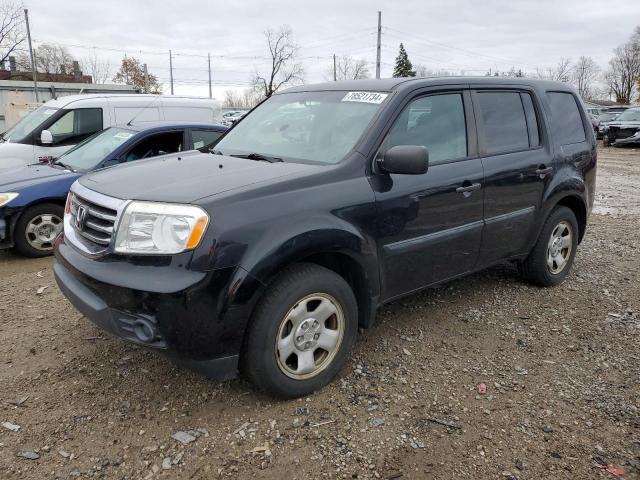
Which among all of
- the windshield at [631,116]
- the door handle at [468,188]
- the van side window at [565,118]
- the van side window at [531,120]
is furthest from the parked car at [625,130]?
the door handle at [468,188]

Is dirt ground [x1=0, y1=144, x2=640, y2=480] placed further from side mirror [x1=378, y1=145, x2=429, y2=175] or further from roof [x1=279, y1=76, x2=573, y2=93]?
roof [x1=279, y1=76, x2=573, y2=93]

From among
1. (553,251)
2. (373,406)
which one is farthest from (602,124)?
(373,406)

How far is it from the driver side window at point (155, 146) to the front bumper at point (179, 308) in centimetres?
388

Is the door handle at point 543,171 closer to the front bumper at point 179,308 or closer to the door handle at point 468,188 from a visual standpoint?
the door handle at point 468,188

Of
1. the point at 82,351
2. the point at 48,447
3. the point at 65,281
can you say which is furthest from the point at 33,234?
the point at 48,447

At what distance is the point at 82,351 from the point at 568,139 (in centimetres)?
438

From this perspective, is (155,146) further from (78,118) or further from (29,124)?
(29,124)

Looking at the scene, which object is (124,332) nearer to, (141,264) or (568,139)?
(141,264)

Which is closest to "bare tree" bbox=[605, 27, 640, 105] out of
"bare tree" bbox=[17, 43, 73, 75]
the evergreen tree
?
the evergreen tree

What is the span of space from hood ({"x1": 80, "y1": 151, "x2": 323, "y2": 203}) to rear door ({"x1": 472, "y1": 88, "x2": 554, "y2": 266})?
5.12ft

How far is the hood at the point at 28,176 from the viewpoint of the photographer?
5.54 m

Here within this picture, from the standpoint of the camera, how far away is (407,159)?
9.71 ft

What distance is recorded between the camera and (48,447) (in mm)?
2529

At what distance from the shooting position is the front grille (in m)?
2.72
